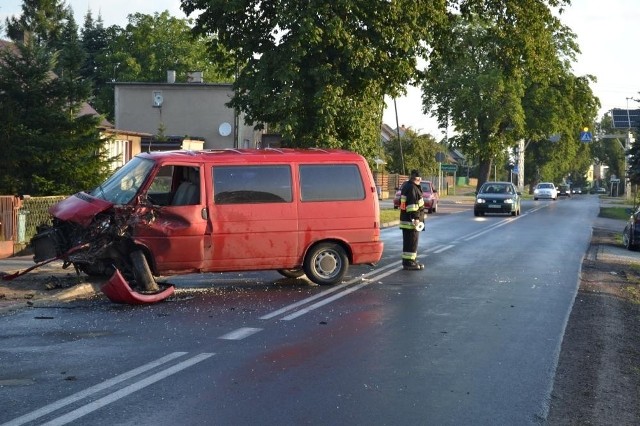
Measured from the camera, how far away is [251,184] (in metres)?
Answer: 14.4

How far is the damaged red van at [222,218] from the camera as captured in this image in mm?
13367

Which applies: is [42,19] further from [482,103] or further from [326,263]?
[326,263]

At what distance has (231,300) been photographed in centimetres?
1326

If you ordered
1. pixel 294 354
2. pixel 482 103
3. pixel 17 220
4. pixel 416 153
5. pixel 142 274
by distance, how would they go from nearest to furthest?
pixel 294 354 → pixel 142 274 → pixel 17 220 → pixel 482 103 → pixel 416 153

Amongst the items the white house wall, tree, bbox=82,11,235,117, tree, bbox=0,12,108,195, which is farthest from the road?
tree, bbox=82,11,235,117

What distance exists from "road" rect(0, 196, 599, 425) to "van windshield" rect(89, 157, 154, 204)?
1.55 meters

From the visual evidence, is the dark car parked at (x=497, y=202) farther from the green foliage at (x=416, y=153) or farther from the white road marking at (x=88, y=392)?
the white road marking at (x=88, y=392)

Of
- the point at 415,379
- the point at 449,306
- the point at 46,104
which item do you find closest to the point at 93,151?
the point at 46,104

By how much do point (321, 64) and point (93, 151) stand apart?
667 centimetres

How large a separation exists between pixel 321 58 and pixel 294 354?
60.8 feet

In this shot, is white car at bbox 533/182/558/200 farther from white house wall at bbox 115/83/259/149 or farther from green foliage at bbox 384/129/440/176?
white house wall at bbox 115/83/259/149

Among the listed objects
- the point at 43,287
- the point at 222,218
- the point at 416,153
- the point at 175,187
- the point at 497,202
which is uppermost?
the point at 416,153

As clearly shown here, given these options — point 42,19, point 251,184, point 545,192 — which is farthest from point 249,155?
point 42,19

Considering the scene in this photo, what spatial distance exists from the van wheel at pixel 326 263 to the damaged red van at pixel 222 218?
2 centimetres
